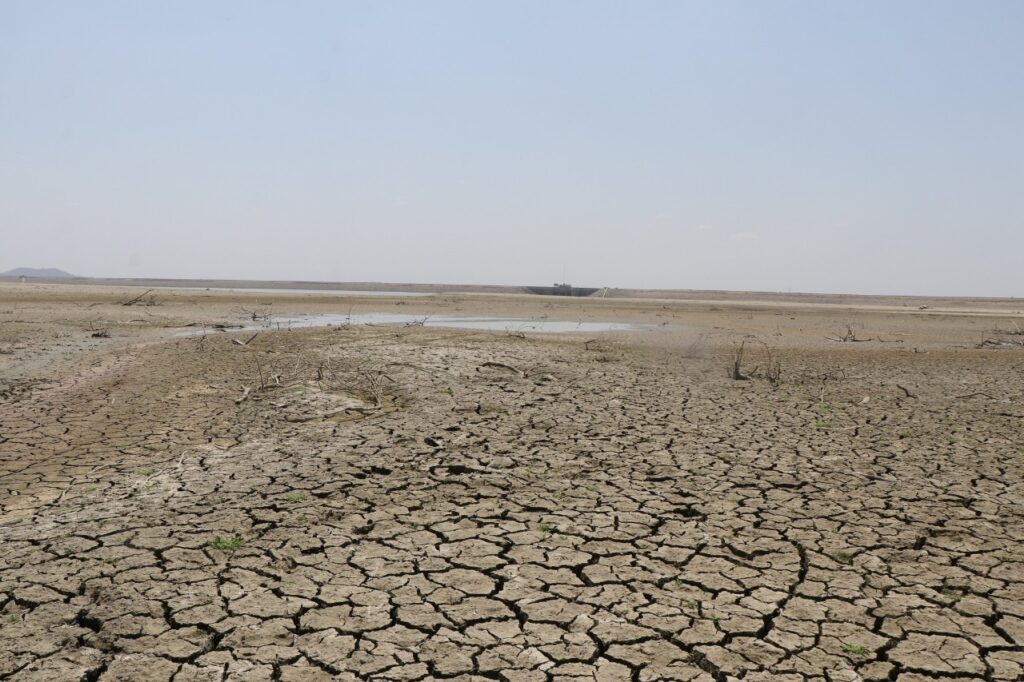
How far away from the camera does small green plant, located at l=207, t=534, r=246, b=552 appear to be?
389 cm

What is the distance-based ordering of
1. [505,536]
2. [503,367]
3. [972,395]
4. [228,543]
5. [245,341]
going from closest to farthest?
1. [228,543]
2. [505,536]
3. [972,395]
4. [503,367]
5. [245,341]

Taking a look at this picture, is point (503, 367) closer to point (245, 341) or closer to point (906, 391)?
point (245, 341)

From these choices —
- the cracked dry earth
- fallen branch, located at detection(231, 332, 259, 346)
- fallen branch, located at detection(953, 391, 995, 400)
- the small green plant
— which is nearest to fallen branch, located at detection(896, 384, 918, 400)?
the cracked dry earth

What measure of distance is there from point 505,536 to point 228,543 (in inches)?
62.2

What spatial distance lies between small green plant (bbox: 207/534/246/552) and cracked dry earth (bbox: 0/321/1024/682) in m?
0.02

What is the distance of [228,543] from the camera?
394 centimetres

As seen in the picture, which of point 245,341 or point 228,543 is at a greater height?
point 245,341

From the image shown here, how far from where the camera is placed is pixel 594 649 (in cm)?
302

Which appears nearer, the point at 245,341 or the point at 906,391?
the point at 906,391

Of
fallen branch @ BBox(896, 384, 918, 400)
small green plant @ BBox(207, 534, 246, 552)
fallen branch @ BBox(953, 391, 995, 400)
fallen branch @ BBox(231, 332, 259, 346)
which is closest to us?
small green plant @ BBox(207, 534, 246, 552)

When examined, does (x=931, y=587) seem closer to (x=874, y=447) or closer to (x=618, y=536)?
(x=618, y=536)

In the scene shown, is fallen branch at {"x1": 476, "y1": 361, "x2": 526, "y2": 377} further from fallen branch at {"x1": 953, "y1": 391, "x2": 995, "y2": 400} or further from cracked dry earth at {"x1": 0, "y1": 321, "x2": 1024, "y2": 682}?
fallen branch at {"x1": 953, "y1": 391, "x2": 995, "y2": 400}

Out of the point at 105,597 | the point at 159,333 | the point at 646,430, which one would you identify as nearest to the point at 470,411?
the point at 646,430

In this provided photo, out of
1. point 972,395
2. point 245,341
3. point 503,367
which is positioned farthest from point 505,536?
point 245,341
